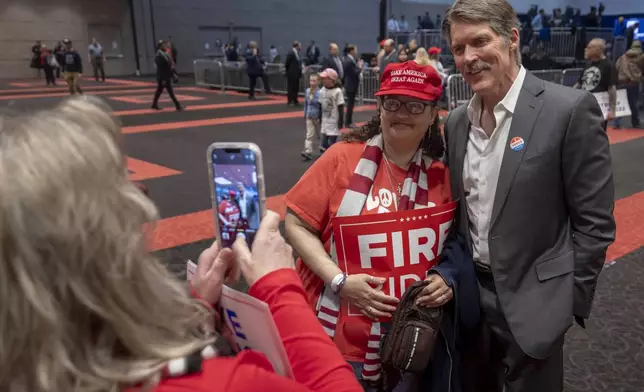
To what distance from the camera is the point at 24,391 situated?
0.72 m

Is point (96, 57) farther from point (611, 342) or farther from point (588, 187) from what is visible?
point (588, 187)

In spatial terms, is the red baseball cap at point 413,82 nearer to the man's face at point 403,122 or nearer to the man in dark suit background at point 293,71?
the man's face at point 403,122

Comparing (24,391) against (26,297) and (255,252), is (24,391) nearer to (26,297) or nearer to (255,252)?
(26,297)

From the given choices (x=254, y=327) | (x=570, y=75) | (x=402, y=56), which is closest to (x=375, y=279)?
(x=254, y=327)

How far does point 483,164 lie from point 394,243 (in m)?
0.41

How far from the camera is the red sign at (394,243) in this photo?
5.75 feet

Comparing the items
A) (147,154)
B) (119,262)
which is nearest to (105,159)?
(119,262)

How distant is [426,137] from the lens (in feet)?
6.48

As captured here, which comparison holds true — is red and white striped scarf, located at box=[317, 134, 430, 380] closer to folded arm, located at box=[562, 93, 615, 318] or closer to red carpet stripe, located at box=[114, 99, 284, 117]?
folded arm, located at box=[562, 93, 615, 318]

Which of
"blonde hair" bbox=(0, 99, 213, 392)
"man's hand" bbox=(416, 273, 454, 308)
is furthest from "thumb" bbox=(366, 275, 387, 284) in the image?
"blonde hair" bbox=(0, 99, 213, 392)

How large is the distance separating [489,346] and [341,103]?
6.83 metres

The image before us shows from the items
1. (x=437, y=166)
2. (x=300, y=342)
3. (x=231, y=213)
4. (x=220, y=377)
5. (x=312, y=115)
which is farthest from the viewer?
(x=312, y=115)

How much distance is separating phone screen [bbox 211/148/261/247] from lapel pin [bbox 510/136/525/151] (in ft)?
2.89

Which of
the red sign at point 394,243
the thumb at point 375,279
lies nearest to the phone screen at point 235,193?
the red sign at point 394,243
